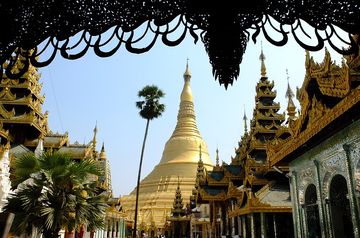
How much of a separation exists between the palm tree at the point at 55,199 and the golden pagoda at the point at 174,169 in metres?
36.4

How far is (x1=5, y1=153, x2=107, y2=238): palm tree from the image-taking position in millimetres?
10898

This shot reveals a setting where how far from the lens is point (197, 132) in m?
60.5

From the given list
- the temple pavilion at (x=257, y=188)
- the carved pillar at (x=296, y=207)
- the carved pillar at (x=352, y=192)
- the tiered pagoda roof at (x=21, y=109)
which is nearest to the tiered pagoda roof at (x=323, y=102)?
the carved pillar at (x=352, y=192)

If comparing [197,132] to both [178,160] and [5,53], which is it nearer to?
[178,160]

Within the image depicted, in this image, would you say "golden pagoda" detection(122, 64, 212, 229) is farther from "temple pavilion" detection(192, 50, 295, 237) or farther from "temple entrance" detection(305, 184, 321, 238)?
"temple entrance" detection(305, 184, 321, 238)

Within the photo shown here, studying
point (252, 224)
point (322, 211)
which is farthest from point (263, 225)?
point (322, 211)

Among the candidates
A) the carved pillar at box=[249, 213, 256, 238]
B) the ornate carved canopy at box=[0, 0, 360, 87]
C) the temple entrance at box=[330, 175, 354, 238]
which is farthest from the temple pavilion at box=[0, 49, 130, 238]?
the ornate carved canopy at box=[0, 0, 360, 87]

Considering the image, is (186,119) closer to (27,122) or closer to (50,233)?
(27,122)

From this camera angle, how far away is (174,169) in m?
56.0

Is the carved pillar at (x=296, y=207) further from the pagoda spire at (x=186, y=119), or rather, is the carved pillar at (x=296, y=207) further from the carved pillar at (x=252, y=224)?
the pagoda spire at (x=186, y=119)

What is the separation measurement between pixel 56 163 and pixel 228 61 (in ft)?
35.1

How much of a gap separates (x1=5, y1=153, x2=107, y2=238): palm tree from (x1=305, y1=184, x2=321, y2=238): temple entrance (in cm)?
733

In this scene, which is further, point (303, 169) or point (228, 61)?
point (303, 169)

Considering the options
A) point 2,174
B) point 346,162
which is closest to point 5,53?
point 346,162
